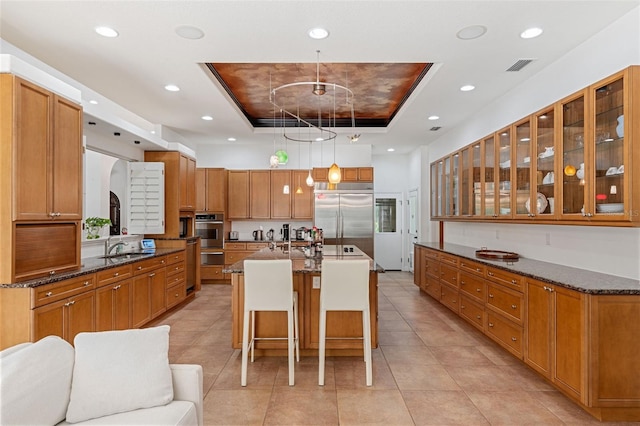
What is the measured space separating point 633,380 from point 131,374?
3179 millimetres

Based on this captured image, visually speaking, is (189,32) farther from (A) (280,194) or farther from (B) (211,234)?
(B) (211,234)

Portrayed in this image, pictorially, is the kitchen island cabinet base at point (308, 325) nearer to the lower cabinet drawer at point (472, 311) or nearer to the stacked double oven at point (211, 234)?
the lower cabinet drawer at point (472, 311)

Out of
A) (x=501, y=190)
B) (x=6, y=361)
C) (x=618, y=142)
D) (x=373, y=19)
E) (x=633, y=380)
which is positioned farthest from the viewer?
(x=501, y=190)

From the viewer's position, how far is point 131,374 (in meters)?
1.82

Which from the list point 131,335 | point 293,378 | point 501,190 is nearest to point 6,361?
point 131,335

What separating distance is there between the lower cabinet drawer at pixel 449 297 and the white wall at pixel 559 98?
33.8 inches

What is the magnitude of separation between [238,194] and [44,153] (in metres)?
5.23

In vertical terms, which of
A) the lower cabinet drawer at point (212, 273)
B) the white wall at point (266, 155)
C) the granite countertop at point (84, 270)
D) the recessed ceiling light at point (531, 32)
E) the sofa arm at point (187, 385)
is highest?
the recessed ceiling light at point (531, 32)

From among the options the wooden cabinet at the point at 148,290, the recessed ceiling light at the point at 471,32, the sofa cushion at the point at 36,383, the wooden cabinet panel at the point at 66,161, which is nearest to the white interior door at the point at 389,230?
the wooden cabinet at the point at 148,290

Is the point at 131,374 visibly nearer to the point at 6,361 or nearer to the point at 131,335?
the point at 131,335

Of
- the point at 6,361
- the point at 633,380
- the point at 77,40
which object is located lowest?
the point at 633,380

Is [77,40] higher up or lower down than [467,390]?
higher up

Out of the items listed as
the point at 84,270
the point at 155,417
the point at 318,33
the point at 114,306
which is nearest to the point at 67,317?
the point at 84,270

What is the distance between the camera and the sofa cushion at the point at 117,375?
1734 mm
